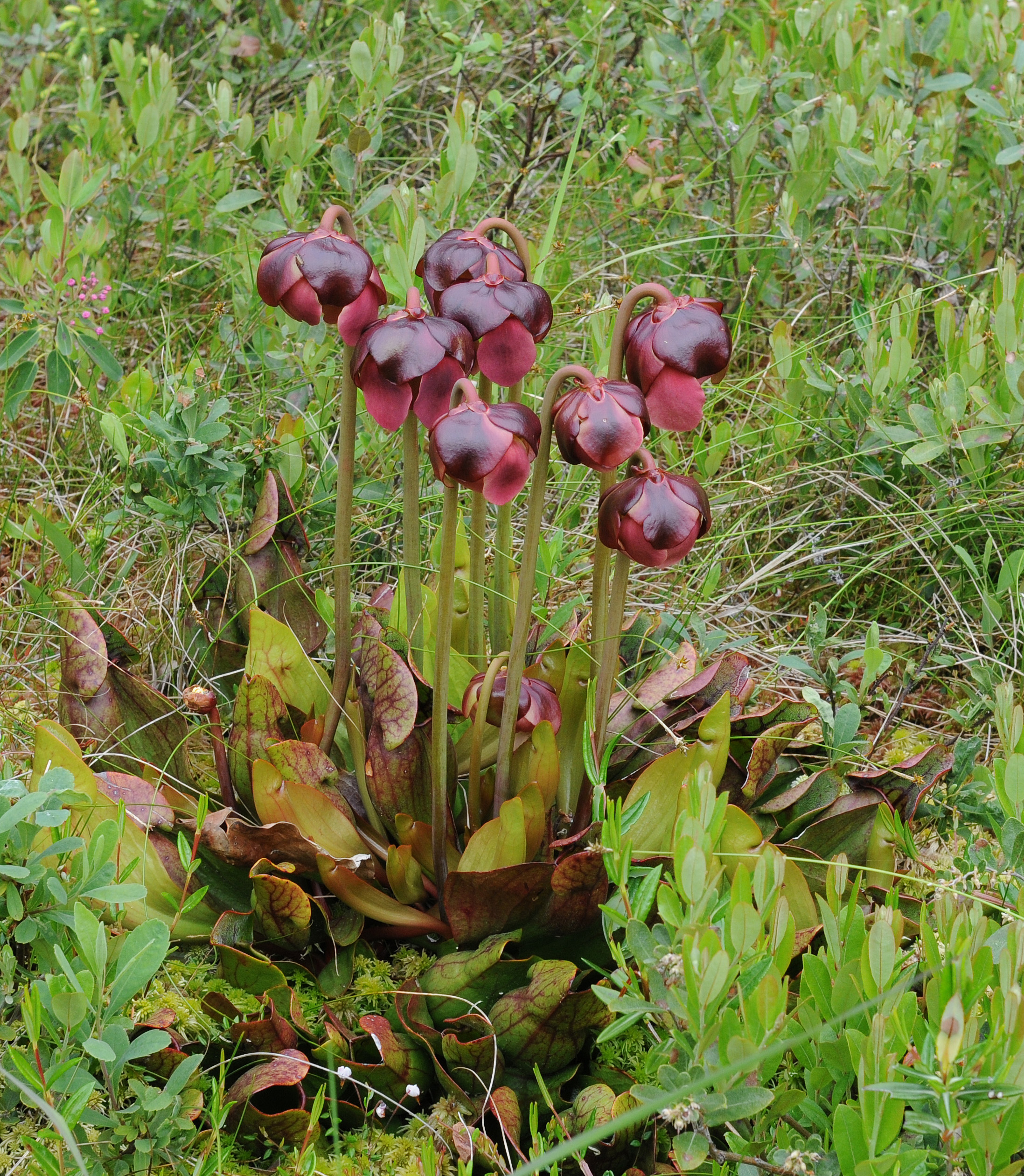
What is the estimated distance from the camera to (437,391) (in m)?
1.82

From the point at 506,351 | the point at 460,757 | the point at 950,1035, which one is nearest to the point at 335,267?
the point at 506,351

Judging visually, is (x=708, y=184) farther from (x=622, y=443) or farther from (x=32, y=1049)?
(x=32, y=1049)

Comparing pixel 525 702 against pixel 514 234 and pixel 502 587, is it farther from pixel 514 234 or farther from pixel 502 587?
pixel 514 234

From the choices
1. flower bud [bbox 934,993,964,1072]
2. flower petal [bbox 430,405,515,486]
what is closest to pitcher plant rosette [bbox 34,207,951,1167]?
flower petal [bbox 430,405,515,486]

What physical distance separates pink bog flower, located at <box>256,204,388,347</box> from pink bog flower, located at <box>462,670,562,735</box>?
2.40 feet

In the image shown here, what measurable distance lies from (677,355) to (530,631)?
0.82 meters

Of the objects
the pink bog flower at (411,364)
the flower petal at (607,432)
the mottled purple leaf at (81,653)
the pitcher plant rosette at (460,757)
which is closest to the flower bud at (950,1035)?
the pitcher plant rosette at (460,757)

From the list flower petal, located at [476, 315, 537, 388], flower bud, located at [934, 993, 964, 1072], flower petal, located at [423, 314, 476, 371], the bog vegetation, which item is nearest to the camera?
flower bud, located at [934, 993, 964, 1072]

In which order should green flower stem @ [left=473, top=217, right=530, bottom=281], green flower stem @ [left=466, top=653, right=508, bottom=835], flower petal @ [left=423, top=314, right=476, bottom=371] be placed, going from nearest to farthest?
flower petal @ [left=423, top=314, right=476, bottom=371], green flower stem @ [left=473, top=217, right=530, bottom=281], green flower stem @ [left=466, top=653, right=508, bottom=835]

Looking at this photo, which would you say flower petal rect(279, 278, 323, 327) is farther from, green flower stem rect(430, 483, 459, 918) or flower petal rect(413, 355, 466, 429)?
green flower stem rect(430, 483, 459, 918)

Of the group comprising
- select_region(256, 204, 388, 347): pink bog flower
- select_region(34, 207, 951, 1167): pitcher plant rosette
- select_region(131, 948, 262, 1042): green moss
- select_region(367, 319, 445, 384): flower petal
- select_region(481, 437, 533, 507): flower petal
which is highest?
select_region(256, 204, 388, 347): pink bog flower

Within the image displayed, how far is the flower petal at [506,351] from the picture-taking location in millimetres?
1840

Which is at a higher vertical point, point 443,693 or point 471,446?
point 471,446

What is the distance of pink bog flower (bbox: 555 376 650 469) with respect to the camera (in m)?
1.68
